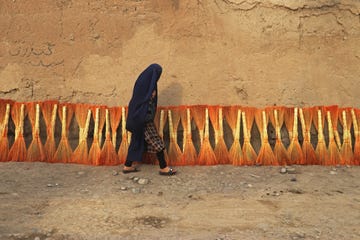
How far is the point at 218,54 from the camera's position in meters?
5.12

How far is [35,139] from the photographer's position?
466 cm

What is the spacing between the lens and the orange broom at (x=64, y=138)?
463cm

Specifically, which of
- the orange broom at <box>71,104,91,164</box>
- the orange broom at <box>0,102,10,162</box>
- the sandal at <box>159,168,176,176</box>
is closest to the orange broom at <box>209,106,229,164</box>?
the sandal at <box>159,168,176,176</box>

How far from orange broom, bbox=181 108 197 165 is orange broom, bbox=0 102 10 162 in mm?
1948

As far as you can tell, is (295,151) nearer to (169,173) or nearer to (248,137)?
(248,137)

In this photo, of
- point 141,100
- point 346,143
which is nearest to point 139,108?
point 141,100

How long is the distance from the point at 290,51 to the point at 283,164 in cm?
145

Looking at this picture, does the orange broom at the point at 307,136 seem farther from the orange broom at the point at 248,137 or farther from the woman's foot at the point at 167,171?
the woman's foot at the point at 167,171

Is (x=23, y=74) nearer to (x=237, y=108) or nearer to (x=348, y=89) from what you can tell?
(x=237, y=108)

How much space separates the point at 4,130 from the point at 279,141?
3067 millimetres

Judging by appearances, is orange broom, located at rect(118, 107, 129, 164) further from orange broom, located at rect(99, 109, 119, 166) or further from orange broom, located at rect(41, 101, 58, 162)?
orange broom, located at rect(41, 101, 58, 162)

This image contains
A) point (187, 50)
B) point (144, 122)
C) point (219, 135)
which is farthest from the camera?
point (187, 50)

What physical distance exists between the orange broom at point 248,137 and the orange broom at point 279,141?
24 cm

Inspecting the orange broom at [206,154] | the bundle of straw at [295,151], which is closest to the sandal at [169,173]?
the orange broom at [206,154]
